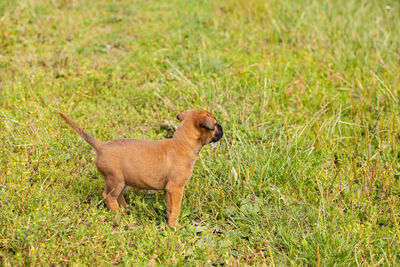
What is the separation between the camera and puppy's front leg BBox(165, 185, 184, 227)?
13.5 feet

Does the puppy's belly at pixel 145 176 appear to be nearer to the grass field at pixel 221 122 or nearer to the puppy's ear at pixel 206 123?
the grass field at pixel 221 122

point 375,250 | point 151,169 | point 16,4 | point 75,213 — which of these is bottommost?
point 375,250

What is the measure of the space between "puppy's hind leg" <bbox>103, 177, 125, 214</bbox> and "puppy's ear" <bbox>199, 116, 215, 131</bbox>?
37.9 inches

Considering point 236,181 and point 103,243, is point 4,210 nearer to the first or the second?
point 103,243

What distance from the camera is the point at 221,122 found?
5.78 meters

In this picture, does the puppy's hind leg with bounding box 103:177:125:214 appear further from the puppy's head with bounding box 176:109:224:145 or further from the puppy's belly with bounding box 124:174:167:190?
the puppy's head with bounding box 176:109:224:145

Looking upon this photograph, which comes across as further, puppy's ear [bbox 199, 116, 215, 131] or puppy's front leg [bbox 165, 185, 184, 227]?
puppy's front leg [bbox 165, 185, 184, 227]

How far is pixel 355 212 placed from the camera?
433 cm

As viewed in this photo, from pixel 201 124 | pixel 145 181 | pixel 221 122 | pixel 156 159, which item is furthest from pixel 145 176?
pixel 221 122

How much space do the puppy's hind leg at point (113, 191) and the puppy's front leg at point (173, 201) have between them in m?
0.46

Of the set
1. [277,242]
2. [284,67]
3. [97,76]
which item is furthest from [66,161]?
[284,67]

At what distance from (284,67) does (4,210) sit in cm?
515

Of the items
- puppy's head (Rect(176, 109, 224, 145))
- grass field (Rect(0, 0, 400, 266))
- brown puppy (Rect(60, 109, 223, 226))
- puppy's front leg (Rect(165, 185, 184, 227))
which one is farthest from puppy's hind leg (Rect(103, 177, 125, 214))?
puppy's head (Rect(176, 109, 224, 145))

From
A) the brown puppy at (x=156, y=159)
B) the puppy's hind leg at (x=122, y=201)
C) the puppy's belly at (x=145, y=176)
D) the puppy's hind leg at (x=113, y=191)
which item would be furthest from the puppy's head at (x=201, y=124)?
the puppy's hind leg at (x=122, y=201)
